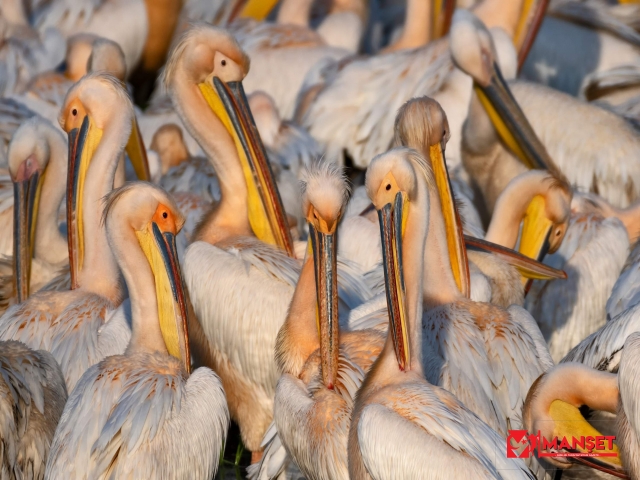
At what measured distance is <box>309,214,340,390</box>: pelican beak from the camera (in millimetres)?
3715

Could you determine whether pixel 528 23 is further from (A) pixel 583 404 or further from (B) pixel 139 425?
(B) pixel 139 425

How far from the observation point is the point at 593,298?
543cm

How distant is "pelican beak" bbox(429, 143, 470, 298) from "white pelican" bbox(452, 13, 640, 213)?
132cm

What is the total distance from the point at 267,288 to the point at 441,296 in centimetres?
67

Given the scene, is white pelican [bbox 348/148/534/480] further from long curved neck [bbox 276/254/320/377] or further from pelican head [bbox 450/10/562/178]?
pelican head [bbox 450/10/562/178]

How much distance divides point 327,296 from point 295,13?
5115 mm

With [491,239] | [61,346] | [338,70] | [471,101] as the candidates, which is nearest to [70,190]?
Answer: [61,346]

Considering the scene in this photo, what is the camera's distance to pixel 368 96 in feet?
23.5

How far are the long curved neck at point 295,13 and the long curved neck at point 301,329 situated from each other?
4798 mm

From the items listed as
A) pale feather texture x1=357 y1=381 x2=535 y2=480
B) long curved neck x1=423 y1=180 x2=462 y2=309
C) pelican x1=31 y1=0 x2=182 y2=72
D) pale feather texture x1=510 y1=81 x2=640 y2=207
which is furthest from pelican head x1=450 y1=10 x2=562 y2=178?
pelican x1=31 y1=0 x2=182 y2=72

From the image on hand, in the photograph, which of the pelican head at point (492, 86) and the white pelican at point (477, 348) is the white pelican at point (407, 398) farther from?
the pelican head at point (492, 86)

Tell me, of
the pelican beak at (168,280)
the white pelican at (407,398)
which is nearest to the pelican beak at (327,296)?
the white pelican at (407,398)

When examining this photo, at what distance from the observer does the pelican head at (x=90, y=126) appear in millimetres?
4805

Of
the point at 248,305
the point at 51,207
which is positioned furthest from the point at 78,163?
the point at 248,305
